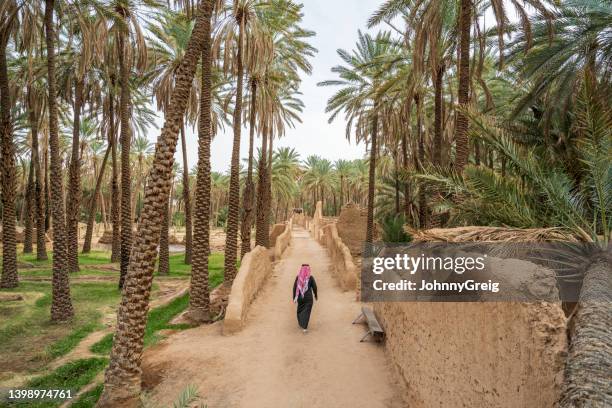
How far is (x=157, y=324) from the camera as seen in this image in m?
12.8

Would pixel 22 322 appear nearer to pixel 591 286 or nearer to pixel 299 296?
pixel 299 296

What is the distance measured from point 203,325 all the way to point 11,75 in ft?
66.0

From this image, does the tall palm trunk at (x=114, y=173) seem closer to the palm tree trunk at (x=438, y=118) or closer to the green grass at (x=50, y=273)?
the green grass at (x=50, y=273)

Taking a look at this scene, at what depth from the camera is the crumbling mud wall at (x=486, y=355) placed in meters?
3.26

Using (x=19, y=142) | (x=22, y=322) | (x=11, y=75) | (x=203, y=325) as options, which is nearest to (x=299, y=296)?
(x=203, y=325)

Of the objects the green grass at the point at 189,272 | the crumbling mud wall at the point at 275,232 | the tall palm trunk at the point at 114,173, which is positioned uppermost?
the tall palm trunk at the point at 114,173

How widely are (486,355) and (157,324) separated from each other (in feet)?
36.2

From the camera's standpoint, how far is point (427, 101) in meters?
23.6

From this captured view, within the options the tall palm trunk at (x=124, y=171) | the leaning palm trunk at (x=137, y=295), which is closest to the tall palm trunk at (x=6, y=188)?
the tall palm trunk at (x=124, y=171)

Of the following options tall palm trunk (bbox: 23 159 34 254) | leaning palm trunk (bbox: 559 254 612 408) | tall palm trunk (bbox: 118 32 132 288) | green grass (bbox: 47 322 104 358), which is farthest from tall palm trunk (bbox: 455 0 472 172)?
tall palm trunk (bbox: 23 159 34 254)

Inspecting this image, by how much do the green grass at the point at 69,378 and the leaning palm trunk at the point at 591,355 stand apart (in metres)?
8.39

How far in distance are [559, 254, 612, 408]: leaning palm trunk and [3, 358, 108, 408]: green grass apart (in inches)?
330

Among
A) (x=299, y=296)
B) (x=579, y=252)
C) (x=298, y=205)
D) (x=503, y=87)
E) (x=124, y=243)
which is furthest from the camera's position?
(x=298, y=205)

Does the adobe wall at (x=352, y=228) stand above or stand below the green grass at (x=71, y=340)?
above
